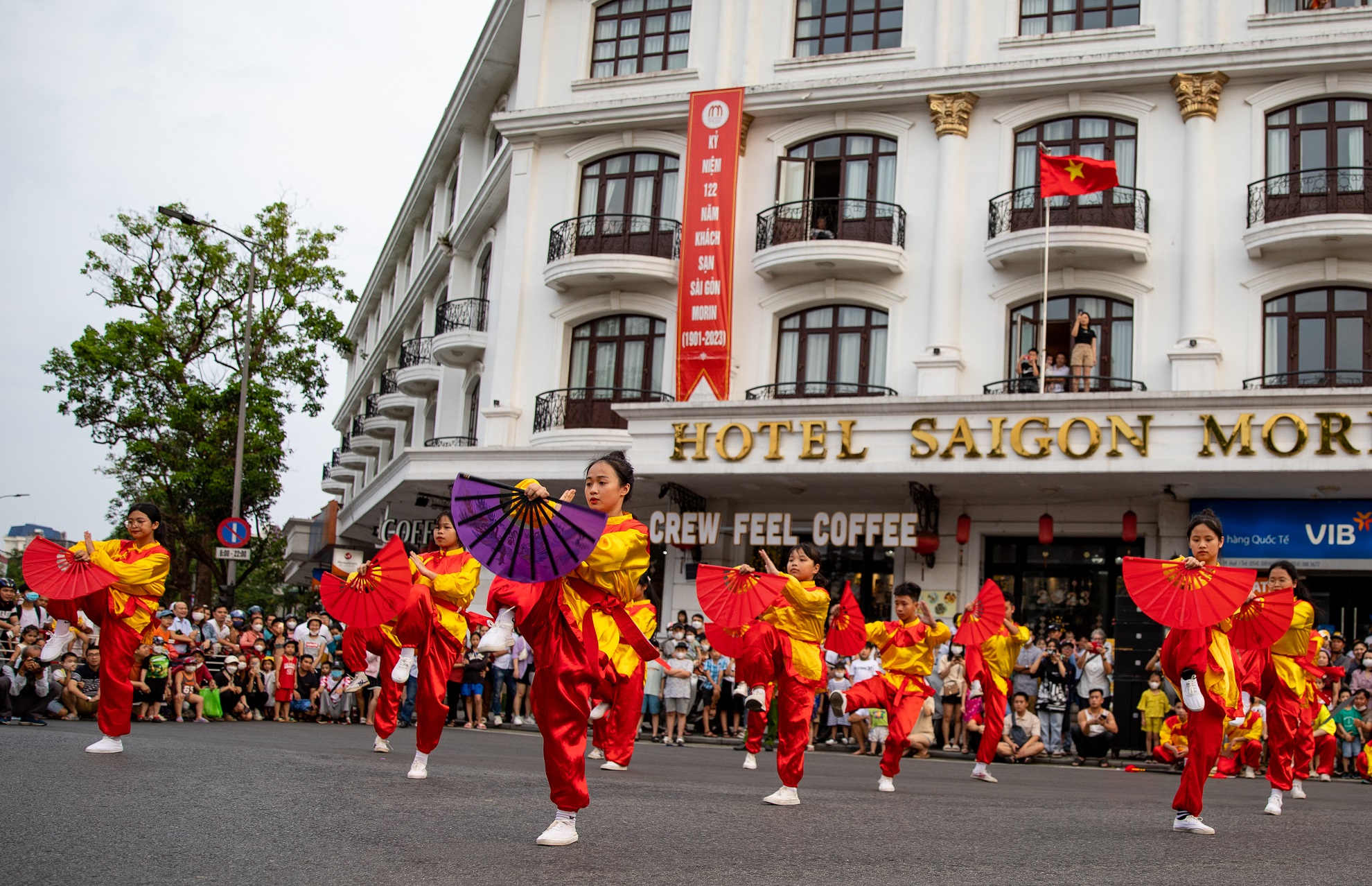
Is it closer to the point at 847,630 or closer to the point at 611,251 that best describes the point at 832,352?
the point at 611,251

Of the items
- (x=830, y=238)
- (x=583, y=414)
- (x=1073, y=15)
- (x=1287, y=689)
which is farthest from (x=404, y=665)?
(x=1073, y=15)

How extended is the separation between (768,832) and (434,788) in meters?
2.45

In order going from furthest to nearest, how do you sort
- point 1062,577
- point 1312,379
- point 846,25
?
point 846,25 < point 1062,577 < point 1312,379

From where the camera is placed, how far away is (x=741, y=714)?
2031cm

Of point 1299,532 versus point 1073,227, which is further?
point 1073,227

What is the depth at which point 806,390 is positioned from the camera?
24.7 m

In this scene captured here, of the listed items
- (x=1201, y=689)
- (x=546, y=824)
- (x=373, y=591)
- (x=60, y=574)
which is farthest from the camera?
(x=373, y=591)

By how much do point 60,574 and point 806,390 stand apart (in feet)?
53.9

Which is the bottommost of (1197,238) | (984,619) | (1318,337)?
(984,619)

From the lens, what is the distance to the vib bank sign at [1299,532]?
821 inches

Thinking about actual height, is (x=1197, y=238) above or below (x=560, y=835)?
above

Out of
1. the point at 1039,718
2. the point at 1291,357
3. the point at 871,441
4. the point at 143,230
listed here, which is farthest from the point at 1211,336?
the point at 143,230

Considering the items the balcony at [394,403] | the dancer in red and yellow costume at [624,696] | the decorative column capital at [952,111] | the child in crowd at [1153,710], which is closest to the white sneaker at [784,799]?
the dancer in red and yellow costume at [624,696]

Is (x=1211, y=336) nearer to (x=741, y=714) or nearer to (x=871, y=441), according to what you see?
(x=871, y=441)
